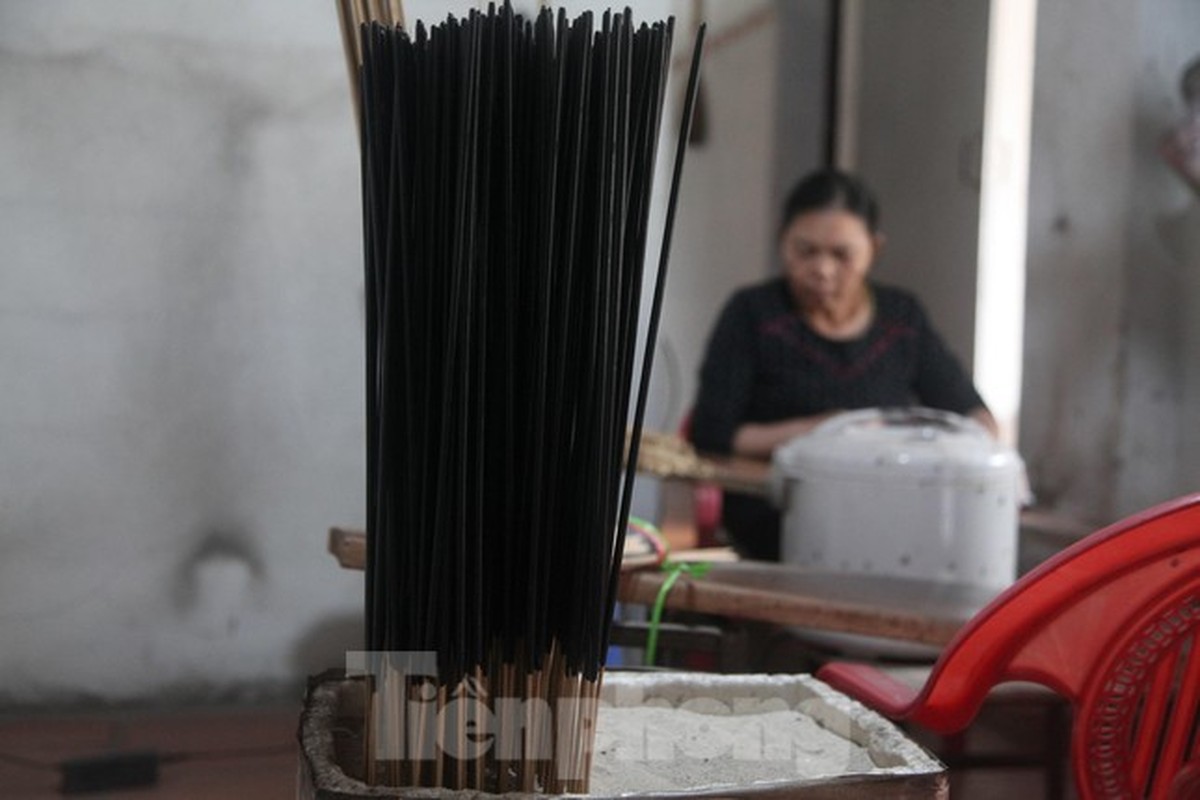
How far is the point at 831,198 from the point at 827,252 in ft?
0.39

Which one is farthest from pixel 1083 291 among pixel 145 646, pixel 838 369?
pixel 145 646

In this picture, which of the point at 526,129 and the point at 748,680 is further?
the point at 748,680

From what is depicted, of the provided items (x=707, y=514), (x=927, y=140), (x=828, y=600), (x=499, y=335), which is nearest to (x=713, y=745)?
(x=499, y=335)

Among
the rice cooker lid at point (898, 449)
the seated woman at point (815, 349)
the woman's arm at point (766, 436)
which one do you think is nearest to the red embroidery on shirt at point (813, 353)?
the seated woman at point (815, 349)

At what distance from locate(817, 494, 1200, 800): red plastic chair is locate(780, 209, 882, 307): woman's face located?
2.07 m

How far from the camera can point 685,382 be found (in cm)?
372

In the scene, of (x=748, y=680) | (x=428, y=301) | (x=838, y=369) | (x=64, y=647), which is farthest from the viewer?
(x=838, y=369)

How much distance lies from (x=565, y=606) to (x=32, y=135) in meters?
1.54

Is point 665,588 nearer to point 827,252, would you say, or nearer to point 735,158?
point 827,252

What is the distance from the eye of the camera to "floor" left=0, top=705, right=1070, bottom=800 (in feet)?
5.87

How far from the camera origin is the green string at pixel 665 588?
133 centimetres

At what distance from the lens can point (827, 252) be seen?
2773 millimetres

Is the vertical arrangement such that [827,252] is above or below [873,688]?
above

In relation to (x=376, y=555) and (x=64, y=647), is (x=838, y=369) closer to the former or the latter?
(x=64, y=647)
